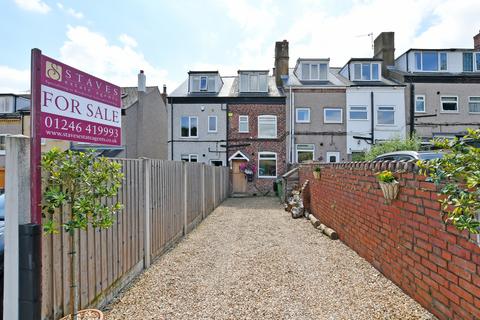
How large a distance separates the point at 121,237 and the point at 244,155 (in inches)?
627

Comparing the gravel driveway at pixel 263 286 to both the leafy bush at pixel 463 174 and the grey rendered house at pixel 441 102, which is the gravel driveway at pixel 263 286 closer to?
the leafy bush at pixel 463 174

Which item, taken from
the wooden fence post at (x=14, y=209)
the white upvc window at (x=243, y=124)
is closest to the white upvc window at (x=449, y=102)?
the white upvc window at (x=243, y=124)

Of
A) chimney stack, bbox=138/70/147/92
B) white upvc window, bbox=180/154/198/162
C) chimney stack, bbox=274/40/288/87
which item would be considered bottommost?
white upvc window, bbox=180/154/198/162

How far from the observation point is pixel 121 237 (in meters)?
4.06

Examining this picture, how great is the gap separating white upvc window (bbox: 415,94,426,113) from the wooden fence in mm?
17909

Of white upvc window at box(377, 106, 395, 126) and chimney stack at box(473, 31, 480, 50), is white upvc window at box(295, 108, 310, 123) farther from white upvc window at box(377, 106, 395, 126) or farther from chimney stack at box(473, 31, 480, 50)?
chimney stack at box(473, 31, 480, 50)

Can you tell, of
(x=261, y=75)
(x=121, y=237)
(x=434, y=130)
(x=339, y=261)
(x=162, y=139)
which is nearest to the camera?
(x=121, y=237)

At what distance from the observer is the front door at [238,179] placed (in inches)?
781

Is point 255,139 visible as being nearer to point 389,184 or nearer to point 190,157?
point 190,157

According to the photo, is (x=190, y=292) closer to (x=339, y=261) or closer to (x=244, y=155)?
(x=339, y=261)

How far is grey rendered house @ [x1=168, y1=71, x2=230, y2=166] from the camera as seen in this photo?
20172mm

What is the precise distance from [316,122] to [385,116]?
180 inches

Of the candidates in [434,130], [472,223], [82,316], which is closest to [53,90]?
[82,316]

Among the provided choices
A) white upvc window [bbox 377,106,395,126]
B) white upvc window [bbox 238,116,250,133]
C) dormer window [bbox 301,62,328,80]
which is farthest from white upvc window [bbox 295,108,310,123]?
white upvc window [bbox 377,106,395,126]
